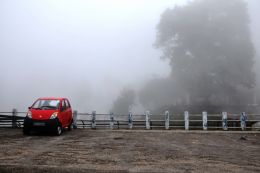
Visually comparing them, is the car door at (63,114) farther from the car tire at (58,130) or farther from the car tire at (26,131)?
the car tire at (26,131)

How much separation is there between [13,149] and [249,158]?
7816mm

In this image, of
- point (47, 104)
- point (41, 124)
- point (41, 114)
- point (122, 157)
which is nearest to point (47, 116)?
point (41, 114)

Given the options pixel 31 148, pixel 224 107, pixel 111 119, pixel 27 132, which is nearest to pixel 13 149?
pixel 31 148

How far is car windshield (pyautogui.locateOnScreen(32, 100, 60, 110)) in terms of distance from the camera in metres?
14.5

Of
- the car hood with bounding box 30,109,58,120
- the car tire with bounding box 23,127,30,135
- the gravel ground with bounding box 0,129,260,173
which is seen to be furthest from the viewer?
the car tire with bounding box 23,127,30,135

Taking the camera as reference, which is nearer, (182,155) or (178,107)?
(182,155)

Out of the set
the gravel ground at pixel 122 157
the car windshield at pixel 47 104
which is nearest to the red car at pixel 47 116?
the car windshield at pixel 47 104

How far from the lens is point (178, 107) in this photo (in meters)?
72.6

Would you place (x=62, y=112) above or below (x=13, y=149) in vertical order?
above

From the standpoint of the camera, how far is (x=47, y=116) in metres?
13.8

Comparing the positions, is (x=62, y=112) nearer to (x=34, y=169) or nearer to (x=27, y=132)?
(x=27, y=132)

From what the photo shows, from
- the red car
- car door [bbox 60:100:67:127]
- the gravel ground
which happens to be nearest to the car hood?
the red car

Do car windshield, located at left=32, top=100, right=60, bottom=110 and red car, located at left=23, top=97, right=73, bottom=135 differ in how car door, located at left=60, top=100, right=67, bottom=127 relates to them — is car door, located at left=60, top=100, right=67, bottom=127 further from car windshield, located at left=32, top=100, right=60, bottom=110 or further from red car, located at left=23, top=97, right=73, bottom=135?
car windshield, located at left=32, top=100, right=60, bottom=110

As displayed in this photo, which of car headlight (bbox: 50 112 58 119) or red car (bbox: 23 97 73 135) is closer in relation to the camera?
red car (bbox: 23 97 73 135)
